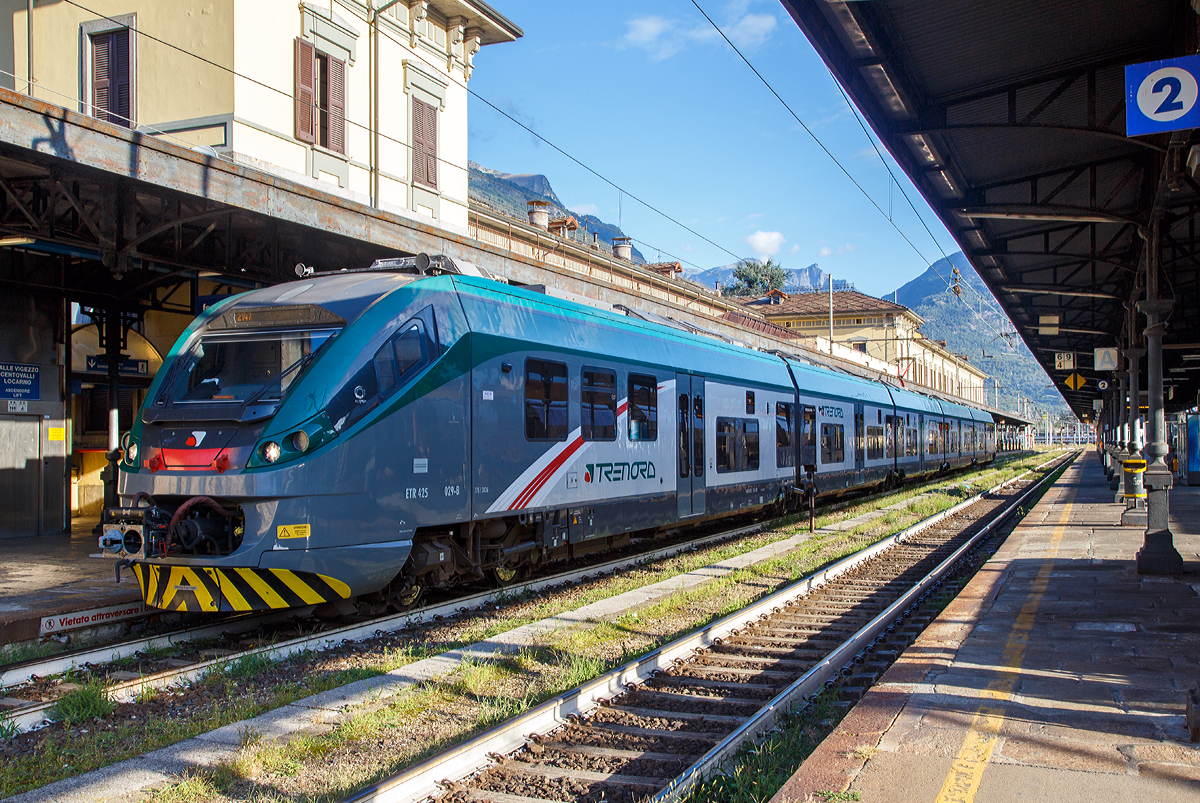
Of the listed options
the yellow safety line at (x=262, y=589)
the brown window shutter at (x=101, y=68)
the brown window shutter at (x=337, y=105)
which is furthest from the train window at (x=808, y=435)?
the brown window shutter at (x=101, y=68)

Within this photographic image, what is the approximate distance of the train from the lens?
7188 mm

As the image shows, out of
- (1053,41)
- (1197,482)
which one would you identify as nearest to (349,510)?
(1053,41)

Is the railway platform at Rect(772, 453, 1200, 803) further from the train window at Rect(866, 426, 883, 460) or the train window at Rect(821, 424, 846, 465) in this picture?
the train window at Rect(866, 426, 883, 460)

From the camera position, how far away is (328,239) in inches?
472

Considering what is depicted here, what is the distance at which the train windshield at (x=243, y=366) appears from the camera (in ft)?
24.7

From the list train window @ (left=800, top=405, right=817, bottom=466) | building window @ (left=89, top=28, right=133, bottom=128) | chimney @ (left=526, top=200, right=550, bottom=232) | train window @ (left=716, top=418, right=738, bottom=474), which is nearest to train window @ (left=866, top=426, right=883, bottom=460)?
train window @ (left=800, top=405, right=817, bottom=466)

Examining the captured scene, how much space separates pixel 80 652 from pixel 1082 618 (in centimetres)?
804

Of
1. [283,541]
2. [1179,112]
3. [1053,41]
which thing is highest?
[1053,41]

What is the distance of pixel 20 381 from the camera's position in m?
13.2

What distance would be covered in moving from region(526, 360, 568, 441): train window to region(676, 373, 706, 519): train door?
3179 mm

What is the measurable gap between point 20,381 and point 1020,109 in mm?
14447

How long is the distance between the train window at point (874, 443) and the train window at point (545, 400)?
15111mm

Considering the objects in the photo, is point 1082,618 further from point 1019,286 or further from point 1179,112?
point 1019,286

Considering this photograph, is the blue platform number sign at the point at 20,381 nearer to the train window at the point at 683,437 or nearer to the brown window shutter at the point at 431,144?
the brown window shutter at the point at 431,144
